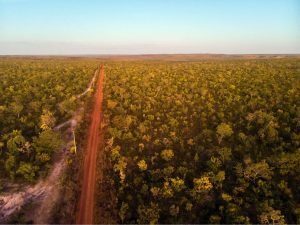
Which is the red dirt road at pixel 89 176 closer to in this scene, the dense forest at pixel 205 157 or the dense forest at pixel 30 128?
the dense forest at pixel 205 157

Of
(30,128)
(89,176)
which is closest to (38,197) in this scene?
(89,176)

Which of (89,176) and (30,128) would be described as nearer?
(89,176)

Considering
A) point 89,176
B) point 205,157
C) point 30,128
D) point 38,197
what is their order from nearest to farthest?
point 38,197 < point 89,176 < point 205,157 < point 30,128

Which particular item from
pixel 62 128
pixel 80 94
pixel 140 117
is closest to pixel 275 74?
pixel 140 117

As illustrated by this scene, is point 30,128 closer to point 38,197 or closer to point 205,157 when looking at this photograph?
point 38,197

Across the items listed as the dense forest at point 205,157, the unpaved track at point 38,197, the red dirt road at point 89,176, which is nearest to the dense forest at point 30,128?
the unpaved track at point 38,197

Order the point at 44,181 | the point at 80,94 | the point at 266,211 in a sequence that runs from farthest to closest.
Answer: the point at 80,94 < the point at 44,181 < the point at 266,211

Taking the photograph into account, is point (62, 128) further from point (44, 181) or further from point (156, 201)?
point (156, 201)

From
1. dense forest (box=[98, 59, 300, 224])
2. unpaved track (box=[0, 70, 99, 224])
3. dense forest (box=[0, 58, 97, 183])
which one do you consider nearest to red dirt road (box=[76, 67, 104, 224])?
dense forest (box=[98, 59, 300, 224])
